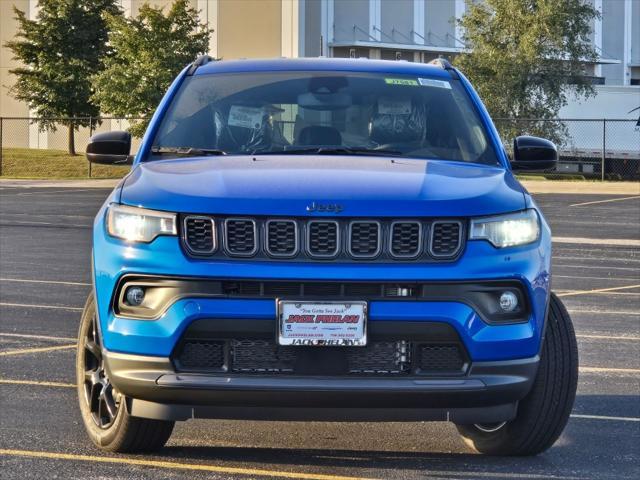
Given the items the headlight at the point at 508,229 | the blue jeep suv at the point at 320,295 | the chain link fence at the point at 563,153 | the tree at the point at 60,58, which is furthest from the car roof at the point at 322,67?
the tree at the point at 60,58

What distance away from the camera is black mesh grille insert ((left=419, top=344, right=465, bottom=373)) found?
18.4 feet

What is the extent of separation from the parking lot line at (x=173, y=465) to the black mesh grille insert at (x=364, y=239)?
1120mm

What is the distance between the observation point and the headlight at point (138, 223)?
5.64 meters

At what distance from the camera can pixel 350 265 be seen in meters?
5.51

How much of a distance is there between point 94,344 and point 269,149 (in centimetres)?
127

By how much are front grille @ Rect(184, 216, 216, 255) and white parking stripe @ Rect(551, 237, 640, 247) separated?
17029mm

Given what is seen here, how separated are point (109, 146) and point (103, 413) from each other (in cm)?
156

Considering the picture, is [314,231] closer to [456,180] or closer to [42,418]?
[456,180]

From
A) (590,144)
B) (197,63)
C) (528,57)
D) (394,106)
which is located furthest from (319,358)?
(590,144)

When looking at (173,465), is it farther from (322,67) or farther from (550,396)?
(322,67)

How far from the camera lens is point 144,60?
49.2 m

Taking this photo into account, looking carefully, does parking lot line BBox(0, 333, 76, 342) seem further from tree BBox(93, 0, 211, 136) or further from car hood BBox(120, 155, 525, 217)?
tree BBox(93, 0, 211, 136)

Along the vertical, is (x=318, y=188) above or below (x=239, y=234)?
above

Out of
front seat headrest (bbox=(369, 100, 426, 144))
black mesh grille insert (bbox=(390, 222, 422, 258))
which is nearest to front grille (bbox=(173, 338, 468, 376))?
black mesh grille insert (bbox=(390, 222, 422, 258))
